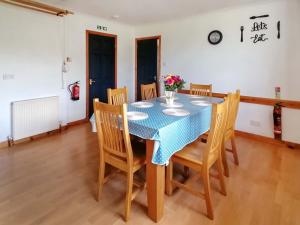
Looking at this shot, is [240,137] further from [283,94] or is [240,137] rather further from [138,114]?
[138,114]

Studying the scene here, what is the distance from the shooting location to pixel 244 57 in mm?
3885

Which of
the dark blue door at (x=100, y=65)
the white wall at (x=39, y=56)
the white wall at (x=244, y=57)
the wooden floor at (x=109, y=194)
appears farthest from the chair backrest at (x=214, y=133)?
the dark blue door at (x=100, y=65)

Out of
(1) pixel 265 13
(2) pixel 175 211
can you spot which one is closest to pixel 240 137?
(1) pixel 265 13

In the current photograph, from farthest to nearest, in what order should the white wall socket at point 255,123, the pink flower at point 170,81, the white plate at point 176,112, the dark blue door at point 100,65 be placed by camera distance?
the dark blue door at point 100,65 → the white wall socket at point 255,123 → the pink flower at point 170,81 → the white plate at point 176,112

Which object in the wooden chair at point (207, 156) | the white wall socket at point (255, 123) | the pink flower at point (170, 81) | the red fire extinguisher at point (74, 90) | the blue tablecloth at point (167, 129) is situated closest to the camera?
the blue tablecloth at point (167, 129)

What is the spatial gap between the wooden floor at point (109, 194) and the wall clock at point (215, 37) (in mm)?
2244

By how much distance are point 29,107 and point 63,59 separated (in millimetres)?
1165

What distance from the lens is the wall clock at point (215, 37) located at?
4148 millimetres

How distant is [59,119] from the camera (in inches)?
165

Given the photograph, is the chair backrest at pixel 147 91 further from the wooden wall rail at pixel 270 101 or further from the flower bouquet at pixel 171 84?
the wooden wall rail at pixel 270 101

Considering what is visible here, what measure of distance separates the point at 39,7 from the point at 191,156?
344cm

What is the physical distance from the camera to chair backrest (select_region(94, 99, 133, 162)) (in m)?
1.75

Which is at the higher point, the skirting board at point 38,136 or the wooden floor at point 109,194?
the skirting board at point 38,136

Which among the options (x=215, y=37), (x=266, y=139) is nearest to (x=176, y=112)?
(x=266, y=139)
